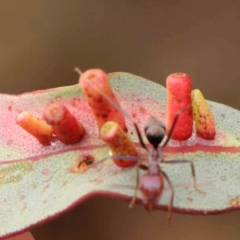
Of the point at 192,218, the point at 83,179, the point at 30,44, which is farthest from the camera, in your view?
the point at 30,44

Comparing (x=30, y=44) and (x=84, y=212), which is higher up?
(x=30, y=44)

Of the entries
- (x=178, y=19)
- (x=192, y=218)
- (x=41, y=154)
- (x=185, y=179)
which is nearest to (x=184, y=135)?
(x=185, y=179)

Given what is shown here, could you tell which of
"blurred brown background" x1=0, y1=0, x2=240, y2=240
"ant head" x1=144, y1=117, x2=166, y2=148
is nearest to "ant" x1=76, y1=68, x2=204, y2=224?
"ant head" x1=144, y1=117, x2=166, y2=148

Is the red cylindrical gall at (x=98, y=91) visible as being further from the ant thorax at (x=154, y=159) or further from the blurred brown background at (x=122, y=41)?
the blurred brown background at (x=122, y=41)

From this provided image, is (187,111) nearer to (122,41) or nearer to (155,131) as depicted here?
(155,131)

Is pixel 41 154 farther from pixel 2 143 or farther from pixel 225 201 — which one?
pixel 225 201

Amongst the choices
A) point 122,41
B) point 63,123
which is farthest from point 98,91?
point 122,41

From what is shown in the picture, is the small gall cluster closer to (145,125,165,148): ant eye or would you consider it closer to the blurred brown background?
(145,125,165,148): ant eye
